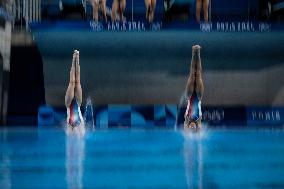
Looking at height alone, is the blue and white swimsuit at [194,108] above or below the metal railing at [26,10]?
below

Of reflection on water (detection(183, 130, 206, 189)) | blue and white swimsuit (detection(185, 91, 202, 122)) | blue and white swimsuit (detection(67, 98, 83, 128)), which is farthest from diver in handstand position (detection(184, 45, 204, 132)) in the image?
blue and white swimsuit (detection(67, 98, 83, 128))

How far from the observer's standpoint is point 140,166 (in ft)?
11.6

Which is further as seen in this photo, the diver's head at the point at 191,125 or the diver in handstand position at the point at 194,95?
the diver's head at the point at 191,125

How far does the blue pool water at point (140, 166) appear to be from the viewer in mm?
2787

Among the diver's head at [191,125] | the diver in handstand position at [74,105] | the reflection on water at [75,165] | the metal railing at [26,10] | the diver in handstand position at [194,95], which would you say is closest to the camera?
the reflection on water at [75,165]

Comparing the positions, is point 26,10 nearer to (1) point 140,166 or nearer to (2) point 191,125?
(2) point 191,125

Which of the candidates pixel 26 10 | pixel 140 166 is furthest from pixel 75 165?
pixel 26 10

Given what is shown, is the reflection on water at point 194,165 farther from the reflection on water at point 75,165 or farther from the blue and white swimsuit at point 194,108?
the blue and white swimsuit at point 194,108

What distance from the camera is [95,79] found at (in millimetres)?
9688

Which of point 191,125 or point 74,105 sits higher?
point 74,105

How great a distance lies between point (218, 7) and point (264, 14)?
4.18 ft

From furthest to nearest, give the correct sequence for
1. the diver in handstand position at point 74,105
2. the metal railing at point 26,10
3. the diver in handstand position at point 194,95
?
the metal railing at point 26,10 → the diver in handstand position at point 74,105 → the diver in handstand position at point 194,95

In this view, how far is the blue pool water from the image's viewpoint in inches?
110

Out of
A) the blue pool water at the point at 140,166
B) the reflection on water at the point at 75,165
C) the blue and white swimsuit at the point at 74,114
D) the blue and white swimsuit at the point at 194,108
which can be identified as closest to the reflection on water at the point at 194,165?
the blue pool water at the point at 140,166
